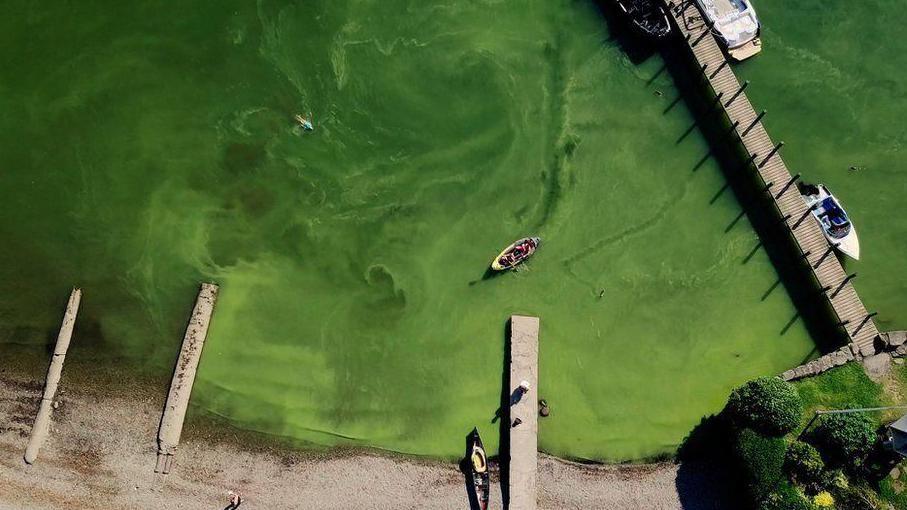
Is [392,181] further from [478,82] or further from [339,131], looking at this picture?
[478,82]

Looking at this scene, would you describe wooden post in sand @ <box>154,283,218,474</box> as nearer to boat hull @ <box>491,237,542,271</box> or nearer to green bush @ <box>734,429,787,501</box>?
boat hull @ <box>491,237,542,271</box>

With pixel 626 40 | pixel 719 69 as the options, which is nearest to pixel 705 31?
pixel 719 69

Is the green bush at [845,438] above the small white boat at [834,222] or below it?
below

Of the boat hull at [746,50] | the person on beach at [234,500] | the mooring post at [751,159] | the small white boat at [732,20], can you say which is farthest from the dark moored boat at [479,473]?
the small white boat at [732,20]

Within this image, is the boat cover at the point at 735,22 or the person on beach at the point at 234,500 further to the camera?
the boat cover at the point at 735,22

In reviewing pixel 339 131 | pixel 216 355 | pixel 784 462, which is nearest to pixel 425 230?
pixel 339 131

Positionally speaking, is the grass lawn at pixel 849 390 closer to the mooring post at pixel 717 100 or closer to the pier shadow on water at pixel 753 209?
the pier shadow on water at pixel 753 209

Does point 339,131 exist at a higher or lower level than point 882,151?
lower
